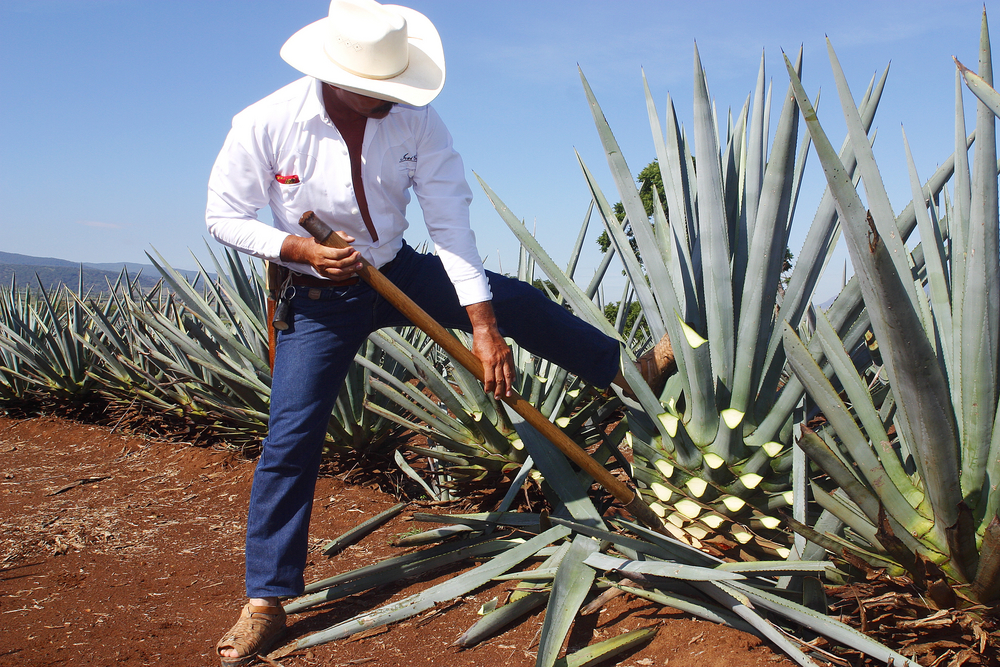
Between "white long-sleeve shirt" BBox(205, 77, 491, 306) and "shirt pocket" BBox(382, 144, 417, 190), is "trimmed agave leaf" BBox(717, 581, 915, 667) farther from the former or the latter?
"shirt pocket" BBox(382, 144, 417, 190)

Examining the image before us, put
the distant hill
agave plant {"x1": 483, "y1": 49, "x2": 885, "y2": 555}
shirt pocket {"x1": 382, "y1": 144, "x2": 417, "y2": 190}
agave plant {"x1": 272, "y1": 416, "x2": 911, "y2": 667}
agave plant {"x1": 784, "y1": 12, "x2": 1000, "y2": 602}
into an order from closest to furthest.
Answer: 1. agave plant {"x1": 784, "y1": 12, "x2": 1000, "y2": 602}
2. agave plant {"x1": 272, "y1": 416, "x2": 911, "y2": 667}
3. agave plant {"x1": 483, "y1": 49, "x2": 885, "y2": 555}
4. shirt pocket {"x1": 382, "y1": 144, "x2": 417, "y2": 190}
5. the distant hill

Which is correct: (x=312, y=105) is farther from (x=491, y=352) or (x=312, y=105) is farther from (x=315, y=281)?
(x=491, y=352)

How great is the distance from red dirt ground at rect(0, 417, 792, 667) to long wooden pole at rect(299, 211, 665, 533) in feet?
0.83

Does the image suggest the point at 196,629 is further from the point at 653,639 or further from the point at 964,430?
the point at 964,430

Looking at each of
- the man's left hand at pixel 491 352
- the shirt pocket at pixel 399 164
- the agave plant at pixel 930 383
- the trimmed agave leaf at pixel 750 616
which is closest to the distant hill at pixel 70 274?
the shirt pocket at pixel 399 164

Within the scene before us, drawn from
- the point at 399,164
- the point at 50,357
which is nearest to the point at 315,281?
the point at 399,164

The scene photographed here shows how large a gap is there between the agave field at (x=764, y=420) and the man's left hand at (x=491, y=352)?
262mm

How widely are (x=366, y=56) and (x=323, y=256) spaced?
0.52m

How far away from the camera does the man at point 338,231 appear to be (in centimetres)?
182

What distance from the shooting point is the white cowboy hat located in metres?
1.77

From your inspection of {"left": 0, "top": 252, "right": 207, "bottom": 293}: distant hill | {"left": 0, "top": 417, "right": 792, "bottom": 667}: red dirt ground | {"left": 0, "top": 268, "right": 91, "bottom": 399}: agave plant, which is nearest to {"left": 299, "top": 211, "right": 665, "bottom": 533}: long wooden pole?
{"left": 0, "top": 417, "right": 792, "bottom": 667}: red dirt ground

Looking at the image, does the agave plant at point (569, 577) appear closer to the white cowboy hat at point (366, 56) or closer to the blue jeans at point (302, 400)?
the blue jeans at point (302, 400)

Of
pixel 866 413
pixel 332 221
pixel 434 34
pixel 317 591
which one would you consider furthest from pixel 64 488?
pixel 866 413

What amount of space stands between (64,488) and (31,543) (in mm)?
852
